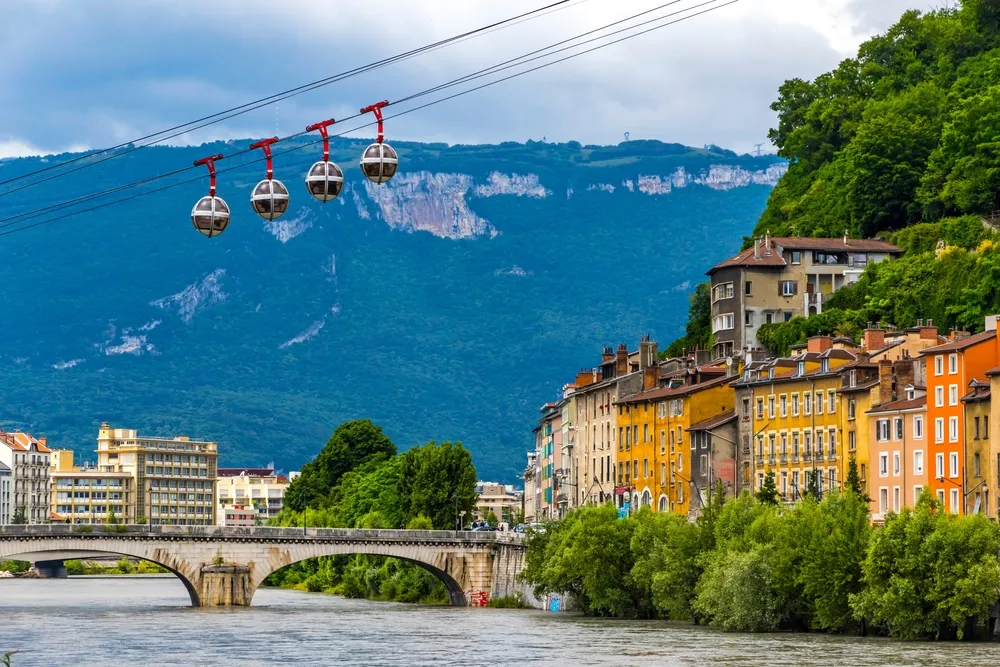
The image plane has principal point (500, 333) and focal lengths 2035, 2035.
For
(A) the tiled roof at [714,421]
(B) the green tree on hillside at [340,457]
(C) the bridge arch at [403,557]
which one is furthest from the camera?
(B) the green tree on hillside at [340,457]

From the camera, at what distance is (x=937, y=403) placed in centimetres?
9212

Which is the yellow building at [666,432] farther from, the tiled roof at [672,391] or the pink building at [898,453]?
the pink building at [898,453]

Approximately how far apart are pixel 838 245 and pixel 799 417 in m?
35.4

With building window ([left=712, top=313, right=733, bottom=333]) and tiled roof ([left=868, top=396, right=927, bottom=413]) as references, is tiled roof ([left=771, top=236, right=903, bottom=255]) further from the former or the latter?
tiled roof ([left=868, top=396, right=927, bottom=413])

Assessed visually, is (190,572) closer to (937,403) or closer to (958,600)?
(937,403)

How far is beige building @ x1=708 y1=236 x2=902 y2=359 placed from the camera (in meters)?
138

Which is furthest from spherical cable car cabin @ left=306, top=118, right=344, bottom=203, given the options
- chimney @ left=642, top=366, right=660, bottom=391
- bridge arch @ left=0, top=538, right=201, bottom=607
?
chimney @ left=642, top=366, right=660, bottom=391

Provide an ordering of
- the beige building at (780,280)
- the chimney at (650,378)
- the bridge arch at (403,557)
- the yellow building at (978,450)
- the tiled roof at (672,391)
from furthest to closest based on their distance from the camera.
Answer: the beige building at (780,280), the bridge arch at (403,557), the chimney at (650,378), the tiled roof at (672,391), the yellow building at (978,450)

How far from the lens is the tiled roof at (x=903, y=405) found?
309ft

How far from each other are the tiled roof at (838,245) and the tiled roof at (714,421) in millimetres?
25446

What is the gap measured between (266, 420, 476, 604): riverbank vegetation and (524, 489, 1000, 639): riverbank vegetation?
121 feet

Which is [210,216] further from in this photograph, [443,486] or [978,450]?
[443,486]

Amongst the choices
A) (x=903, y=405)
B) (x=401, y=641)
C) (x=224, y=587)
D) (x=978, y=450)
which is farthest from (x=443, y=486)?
(x=978, y=450)

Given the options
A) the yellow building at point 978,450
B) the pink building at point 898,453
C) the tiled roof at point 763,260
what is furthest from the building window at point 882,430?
the tiled roof at point 763,260
